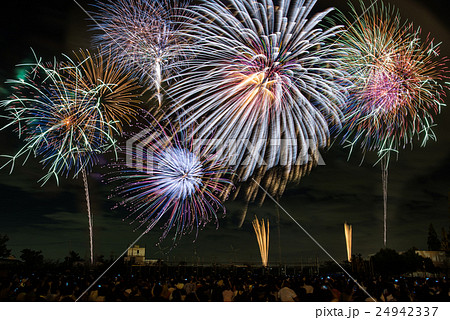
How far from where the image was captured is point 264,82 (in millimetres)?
15703

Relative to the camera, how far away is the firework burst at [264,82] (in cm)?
1485

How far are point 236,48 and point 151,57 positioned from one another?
4.19 metres

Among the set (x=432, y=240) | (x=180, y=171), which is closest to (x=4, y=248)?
(x=180, y=171)

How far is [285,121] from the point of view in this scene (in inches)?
666

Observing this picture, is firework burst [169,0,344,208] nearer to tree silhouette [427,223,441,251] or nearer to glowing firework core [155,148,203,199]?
glowing firework core [155,148,203,199]

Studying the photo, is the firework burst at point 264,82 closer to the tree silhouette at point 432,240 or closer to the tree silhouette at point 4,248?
the tree silhouette at point 4,248

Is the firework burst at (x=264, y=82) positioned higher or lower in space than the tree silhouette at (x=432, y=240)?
higher

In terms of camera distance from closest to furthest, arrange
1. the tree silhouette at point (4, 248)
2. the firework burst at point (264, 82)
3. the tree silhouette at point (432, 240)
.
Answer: the firework burst at point (264, 82) → the tree silhouette at point (4, 248) → the tree silhouette at point (432, 240)

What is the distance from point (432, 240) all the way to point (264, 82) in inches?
3573

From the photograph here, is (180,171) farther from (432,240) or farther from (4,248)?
(432,240)

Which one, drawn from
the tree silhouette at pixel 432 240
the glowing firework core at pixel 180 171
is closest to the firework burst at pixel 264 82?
the glowing firework core at pixel 180 171

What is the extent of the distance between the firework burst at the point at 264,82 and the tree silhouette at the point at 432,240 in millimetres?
84988

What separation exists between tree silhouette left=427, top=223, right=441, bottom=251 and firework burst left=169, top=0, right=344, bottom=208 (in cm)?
8499
